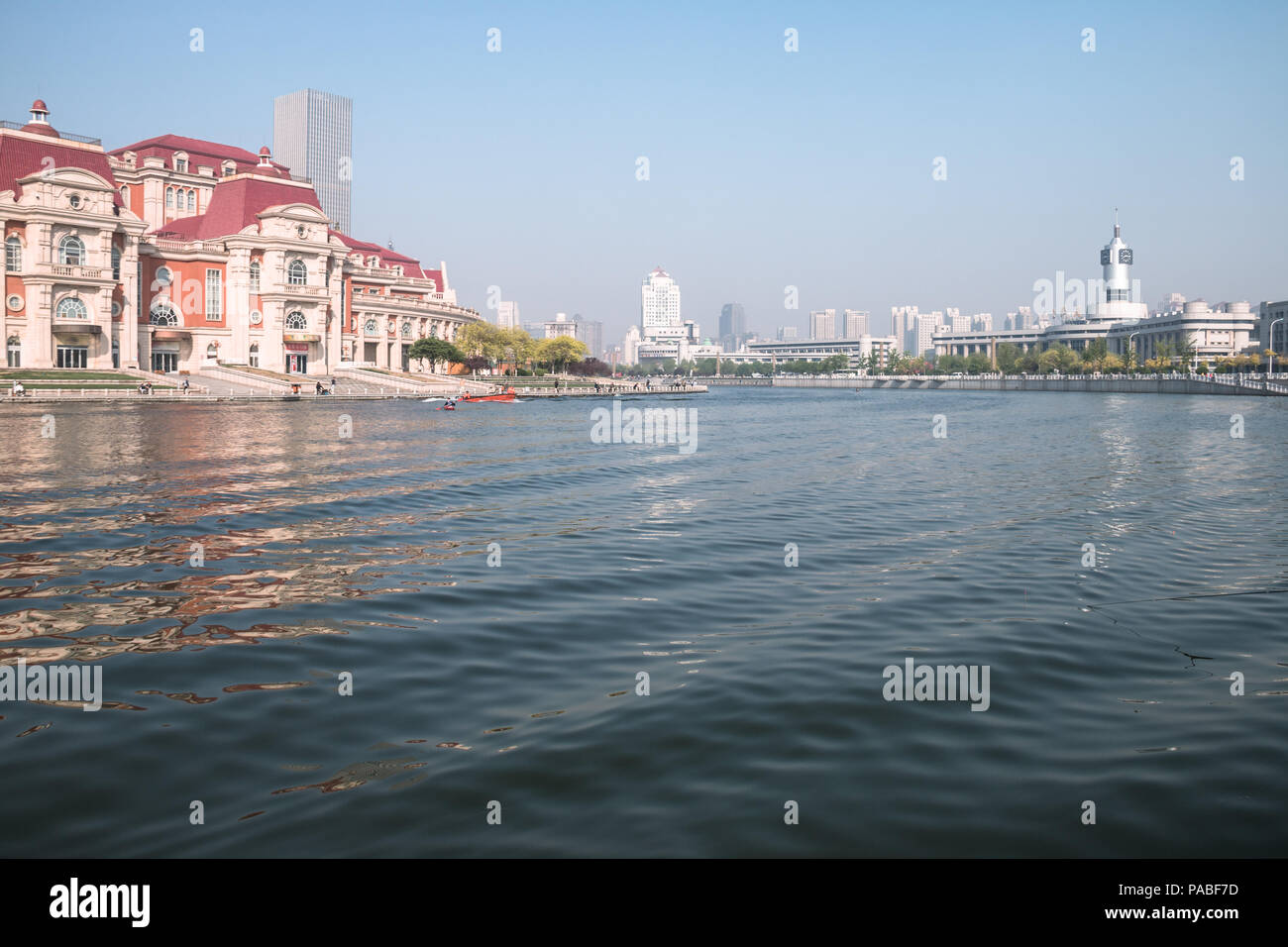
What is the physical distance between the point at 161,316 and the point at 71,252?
11632 millimetres

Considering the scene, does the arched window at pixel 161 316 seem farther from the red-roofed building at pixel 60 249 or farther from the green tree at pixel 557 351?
the green tree at pixel 557 351

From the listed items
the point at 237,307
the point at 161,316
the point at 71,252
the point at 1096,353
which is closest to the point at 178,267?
the point at 161,316

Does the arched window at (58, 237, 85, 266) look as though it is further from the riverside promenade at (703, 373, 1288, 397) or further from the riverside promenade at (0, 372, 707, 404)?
the riverside promenade at (703, 373, 1288, 397)

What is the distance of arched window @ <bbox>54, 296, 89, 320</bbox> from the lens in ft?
246

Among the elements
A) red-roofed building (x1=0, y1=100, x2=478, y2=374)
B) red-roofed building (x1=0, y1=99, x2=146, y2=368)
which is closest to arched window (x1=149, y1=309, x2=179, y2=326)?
red-roofed building (x1=0, y1=100, x2=478, y2=374)

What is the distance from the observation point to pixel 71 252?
7550cm

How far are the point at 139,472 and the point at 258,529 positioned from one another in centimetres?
991

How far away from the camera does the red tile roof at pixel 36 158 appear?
241 feet

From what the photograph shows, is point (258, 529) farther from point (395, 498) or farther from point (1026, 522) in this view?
point (1026, 522)

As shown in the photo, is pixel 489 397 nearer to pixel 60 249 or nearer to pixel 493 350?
pixel 493 350

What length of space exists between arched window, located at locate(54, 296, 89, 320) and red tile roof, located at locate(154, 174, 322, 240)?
15862 millimetres

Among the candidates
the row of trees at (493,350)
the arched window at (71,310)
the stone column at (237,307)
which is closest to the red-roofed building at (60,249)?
the arched window at (71,310)

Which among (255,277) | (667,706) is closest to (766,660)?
(667,706)

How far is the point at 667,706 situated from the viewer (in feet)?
27.6
